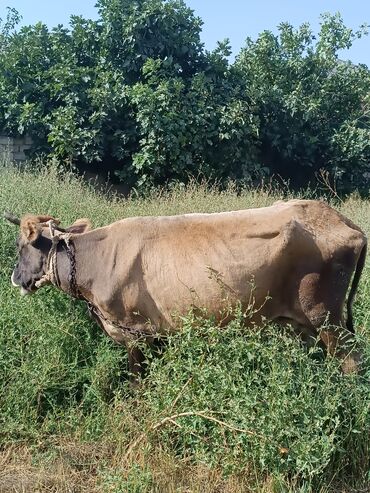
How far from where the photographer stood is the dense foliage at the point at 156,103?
10.4 meters

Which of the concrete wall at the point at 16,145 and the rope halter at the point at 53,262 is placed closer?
the rope halter at the point at 53,262

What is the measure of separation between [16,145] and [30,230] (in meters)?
6.54

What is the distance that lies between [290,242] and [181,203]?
166 inches

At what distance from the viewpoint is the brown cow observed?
4.41m

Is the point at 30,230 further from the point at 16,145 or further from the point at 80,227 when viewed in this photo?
the point at 16,145

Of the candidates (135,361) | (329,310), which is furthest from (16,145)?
(329,310)

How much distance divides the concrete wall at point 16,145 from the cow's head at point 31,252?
627 centimetres

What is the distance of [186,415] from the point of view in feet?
12.4

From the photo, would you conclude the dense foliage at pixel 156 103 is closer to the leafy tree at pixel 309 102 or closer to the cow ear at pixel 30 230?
the leafy tree at pixel 309 102

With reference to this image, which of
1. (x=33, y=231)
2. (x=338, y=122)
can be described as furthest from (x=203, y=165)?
(x=33, y=231)

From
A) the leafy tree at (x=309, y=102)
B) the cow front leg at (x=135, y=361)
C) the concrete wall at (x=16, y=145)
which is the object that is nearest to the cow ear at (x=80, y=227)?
the cow front leg at (x=135, y=361)

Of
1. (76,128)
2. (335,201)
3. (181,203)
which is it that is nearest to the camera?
(181,203)

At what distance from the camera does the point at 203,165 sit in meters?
11.1

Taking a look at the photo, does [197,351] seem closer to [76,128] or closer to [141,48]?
[76,128]
